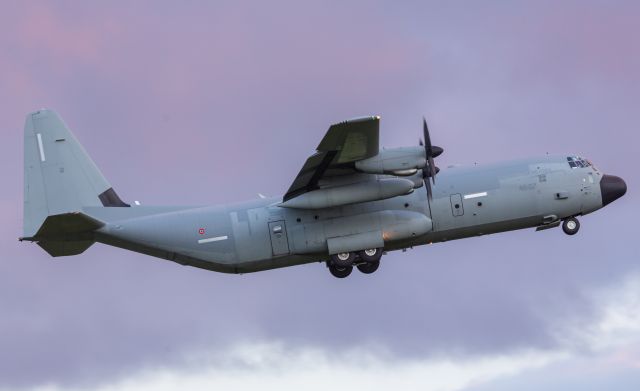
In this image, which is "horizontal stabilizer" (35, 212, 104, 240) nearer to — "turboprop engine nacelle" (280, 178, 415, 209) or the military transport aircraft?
the military transport aircraft

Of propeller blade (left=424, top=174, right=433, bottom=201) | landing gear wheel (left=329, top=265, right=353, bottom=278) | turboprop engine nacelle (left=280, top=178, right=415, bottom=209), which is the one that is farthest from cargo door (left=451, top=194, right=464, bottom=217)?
landing gear wheel (left=329, top=265, right=353, bottom=278)

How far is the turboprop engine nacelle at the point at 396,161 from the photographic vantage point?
38.9 metres

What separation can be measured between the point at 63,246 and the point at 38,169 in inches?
103

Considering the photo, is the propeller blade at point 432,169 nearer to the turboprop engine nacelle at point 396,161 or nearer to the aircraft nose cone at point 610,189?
the turboprop engine nacelle at point 396,161

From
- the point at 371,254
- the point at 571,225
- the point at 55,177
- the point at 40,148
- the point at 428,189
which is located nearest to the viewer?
the point at 428,189

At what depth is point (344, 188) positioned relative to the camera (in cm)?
4056

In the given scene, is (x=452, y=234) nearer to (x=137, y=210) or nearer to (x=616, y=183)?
(x=616, y=183)

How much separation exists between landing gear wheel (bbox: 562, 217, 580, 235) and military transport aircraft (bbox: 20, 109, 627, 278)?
492mm

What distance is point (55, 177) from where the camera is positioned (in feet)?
137

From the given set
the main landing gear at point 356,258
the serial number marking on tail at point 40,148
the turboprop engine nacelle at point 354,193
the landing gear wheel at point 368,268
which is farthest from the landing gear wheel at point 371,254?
the serial number marking on tail at point 40,148

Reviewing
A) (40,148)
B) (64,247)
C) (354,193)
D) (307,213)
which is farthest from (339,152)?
(40,148)

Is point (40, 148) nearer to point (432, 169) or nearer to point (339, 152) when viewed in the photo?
point (339, 152)

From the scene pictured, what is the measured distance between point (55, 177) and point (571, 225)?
17.0 m

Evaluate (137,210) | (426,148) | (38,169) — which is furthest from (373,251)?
(38,169)
